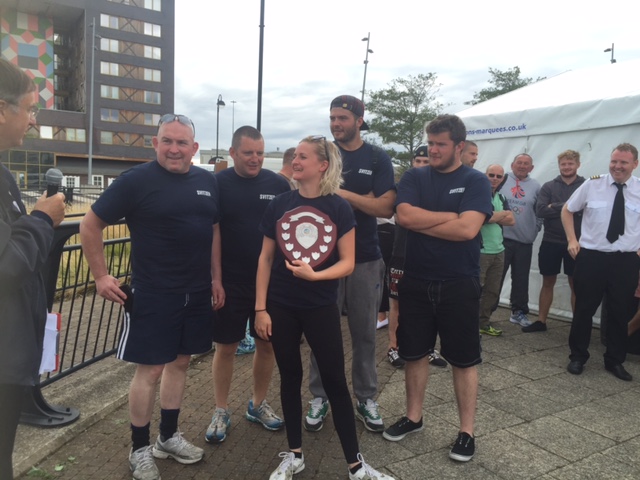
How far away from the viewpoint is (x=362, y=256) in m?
3.44

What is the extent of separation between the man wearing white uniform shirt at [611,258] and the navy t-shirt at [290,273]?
3.07 meters

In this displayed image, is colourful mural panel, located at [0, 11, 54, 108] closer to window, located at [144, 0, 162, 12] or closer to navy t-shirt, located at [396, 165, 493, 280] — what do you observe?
window, located at [144, 0, 162, 12]

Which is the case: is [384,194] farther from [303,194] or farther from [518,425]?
[518,425]

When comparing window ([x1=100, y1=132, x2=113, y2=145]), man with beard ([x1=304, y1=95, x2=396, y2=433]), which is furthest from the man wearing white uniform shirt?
window ([x1=100, y1=132, x2=113, y2=145])

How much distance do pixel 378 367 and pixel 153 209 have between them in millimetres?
2819

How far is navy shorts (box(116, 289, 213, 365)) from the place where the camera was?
Result: 9.07 feet

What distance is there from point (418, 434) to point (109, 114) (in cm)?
5769

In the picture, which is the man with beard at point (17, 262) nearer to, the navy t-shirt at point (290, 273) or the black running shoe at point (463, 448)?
the navy t-shirt at point (290, 273)

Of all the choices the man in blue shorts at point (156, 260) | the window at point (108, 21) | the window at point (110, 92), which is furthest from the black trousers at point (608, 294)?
the window at point (108, 21)

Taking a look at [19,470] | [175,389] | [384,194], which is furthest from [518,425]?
[19,470]

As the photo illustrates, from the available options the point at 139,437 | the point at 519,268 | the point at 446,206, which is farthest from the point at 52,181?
the point at 519,268

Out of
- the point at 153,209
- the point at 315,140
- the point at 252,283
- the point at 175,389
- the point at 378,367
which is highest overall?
the point at 315,140

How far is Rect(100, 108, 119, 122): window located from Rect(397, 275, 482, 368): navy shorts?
5698 centimetres

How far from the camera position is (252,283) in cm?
329
